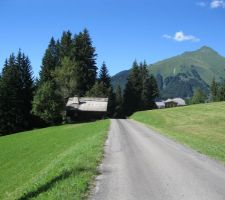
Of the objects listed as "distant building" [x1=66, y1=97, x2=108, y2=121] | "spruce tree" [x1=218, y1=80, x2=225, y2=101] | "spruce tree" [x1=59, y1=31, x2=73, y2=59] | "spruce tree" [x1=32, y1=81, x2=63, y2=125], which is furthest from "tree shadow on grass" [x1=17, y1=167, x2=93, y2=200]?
"spruce tree" [x1=218, y1=80, x2=225, y2=101]

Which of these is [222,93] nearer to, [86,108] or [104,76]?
[104,76]

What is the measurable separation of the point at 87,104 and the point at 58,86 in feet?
25.0

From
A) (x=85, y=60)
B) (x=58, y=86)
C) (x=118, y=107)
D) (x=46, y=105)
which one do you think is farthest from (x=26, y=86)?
(x=118, y=107)

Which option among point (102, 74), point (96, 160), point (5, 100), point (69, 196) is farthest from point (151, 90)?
point (69, 196)

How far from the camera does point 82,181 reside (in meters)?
13.7

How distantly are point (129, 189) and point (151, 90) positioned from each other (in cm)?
11150

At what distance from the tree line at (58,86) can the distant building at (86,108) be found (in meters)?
2.35

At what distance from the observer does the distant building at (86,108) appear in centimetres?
9000

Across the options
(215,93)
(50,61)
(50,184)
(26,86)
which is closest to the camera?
(50,184)

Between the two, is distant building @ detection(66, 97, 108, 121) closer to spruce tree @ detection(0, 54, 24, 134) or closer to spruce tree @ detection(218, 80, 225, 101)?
spruce tree @ detection(0, 54, 24, 134)

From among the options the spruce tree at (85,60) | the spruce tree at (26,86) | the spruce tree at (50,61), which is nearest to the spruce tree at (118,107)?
the spruce tree at (85,60)

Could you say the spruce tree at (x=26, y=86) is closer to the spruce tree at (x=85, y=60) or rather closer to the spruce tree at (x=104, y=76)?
the spruce tree at (x=85, y=60)

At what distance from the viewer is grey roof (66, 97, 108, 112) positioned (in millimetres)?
89625

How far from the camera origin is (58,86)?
297 ft
